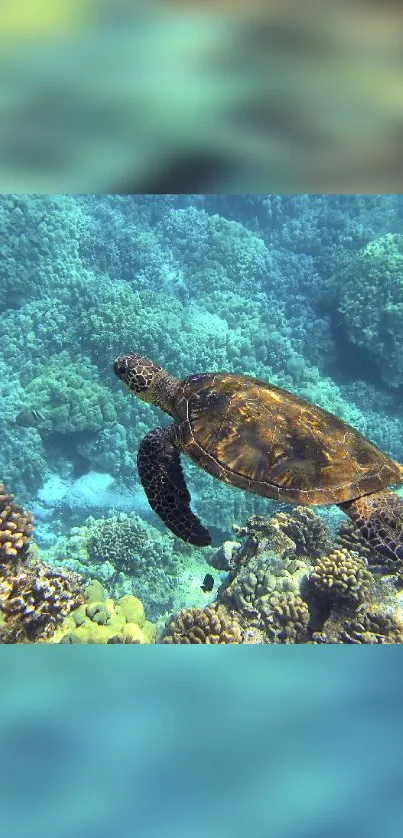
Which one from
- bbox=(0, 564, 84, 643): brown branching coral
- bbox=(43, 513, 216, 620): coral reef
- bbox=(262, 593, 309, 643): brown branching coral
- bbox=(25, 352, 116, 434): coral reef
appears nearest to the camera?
bbox=(0, 564, 84, 643): brown branching coral

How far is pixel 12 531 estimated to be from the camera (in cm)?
410

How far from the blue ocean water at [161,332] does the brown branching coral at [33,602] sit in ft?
8.18

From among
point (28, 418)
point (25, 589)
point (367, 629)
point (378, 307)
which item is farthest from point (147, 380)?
point (378, 307)

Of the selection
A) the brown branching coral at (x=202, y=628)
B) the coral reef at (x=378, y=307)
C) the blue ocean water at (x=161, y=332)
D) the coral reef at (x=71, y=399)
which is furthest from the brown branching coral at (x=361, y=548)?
the coral reef at (x=378, y=307)

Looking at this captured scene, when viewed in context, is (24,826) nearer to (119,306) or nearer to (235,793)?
(235,793)

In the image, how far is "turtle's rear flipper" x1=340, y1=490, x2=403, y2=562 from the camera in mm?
3062

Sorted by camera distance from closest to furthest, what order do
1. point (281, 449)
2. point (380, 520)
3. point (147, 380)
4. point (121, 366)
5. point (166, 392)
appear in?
point (380, 520) < point (281, 449) < point (166, 392) < point (147, 380) < point (121, 366)

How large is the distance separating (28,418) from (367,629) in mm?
7286

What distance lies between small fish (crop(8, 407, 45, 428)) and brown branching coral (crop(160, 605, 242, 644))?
20.5 ft

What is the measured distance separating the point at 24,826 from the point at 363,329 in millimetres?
11849
